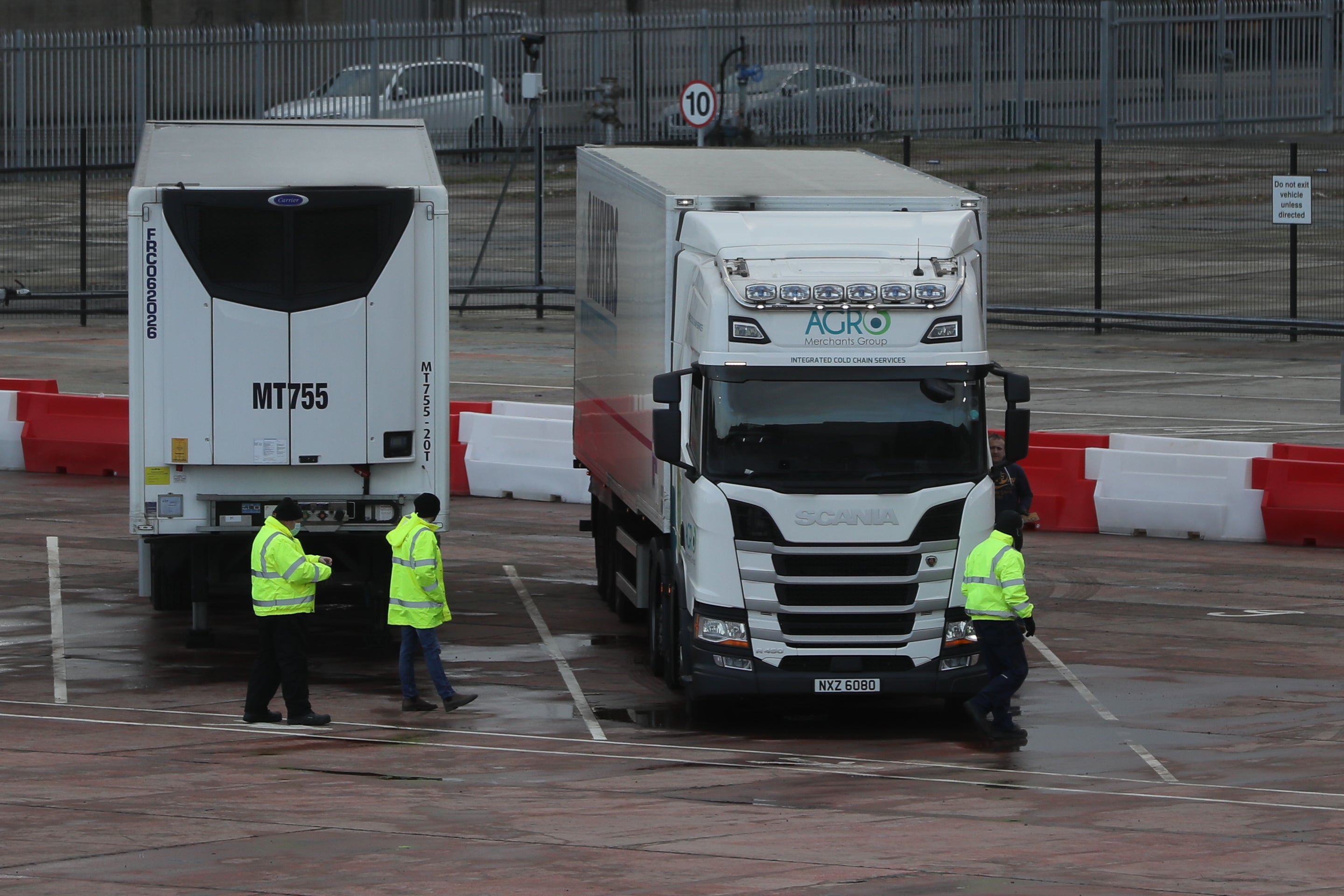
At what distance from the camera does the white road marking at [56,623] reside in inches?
605

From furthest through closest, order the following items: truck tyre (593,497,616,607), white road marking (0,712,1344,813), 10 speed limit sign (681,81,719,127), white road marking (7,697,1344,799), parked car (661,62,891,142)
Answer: parked car (661,62,891,142) < 10 speed limit sign (681,81,719,127) < truck tyre (593,497,616,607) < white road marking (7,697,1344,799) < white road marking (0,712,1344,813)

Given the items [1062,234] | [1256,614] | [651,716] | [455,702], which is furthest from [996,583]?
[1062,234]

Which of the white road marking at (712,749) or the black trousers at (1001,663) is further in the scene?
the black trousers at (1001,663)

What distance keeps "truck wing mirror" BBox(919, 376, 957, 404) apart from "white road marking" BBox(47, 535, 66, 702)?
21.3 feet

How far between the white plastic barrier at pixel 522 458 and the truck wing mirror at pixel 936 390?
10303mm

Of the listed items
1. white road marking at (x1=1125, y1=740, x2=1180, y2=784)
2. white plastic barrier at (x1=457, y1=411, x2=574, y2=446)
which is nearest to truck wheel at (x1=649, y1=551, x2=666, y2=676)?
white road marking at (x1=1125, y1=740, x2=1180, y2=784)

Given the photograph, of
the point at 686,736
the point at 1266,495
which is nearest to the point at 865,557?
the point at 686,736

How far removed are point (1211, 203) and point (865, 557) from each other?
25.4 m

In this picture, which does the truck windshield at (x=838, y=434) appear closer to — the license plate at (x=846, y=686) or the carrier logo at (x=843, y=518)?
the carrier logo at (x=843, y=518)

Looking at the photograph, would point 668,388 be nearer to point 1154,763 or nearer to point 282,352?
point 282,352

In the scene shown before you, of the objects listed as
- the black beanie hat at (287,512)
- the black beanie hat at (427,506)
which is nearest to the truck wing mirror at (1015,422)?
the black beanie hat at (427,506)

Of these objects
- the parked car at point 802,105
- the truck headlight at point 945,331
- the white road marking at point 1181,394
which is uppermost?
the parked car at point 802,105

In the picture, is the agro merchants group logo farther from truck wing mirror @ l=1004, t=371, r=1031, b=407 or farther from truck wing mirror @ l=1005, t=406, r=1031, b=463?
truck wing mirror @ l=1005, t=406, r=1031, b=463

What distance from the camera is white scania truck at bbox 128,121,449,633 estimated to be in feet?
51.2
